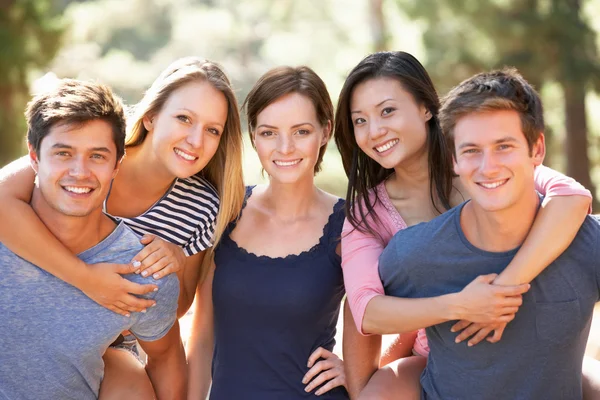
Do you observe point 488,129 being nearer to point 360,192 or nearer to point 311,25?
point 360,192

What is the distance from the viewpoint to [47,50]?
880 cm

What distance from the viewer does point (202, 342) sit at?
339 cm

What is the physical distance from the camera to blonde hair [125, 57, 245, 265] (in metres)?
3.32

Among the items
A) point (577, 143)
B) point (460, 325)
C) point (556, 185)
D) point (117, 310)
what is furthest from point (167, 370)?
point (577, 143)

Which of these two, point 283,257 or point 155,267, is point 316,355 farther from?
point 155,267

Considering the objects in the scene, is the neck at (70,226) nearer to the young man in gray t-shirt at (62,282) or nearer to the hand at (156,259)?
the young man in gray t-shirt at (62,282)

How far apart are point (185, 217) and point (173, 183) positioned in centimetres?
21

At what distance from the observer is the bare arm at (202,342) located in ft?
10.9

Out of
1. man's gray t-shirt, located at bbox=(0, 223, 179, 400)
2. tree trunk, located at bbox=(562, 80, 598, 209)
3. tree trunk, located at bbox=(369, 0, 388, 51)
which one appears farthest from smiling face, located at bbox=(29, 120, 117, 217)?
tree trunk, located at bbox=(369, 0, 388, 51)

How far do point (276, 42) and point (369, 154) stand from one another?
13.4 meters

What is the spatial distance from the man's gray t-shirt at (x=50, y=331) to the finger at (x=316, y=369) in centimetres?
67

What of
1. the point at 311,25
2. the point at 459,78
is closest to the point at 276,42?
the point at 311,25

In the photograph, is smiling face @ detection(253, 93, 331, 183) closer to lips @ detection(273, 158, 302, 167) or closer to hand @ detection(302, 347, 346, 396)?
lips @ detection(273, 158, 302, 167)

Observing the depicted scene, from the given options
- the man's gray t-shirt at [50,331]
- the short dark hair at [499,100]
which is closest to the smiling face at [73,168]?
the man's gray t-shirt at [50,331]
